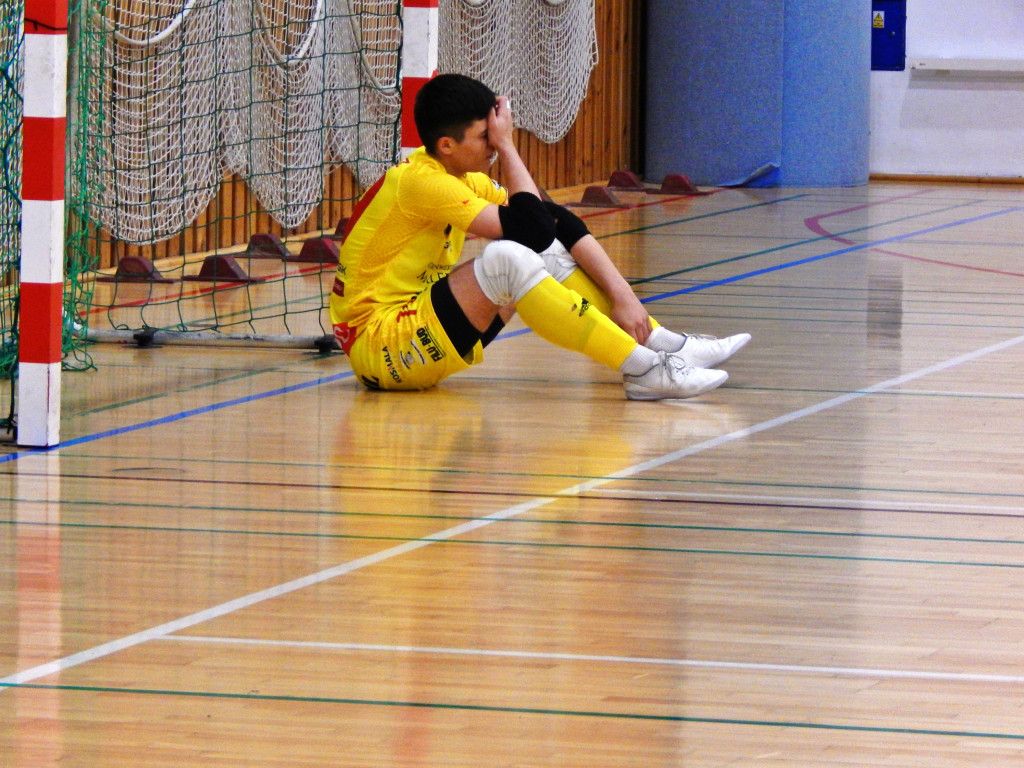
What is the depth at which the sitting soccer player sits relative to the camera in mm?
4348

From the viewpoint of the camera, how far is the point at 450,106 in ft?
14.5

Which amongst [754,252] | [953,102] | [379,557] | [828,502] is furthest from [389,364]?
[953,102]

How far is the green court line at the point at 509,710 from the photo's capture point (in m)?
2.15

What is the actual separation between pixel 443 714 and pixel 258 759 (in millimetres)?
273

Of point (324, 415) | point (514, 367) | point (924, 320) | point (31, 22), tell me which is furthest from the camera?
point (924, 320)

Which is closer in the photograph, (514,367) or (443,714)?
(443,714)

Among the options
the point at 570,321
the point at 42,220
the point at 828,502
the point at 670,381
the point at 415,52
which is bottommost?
the point at 828,502

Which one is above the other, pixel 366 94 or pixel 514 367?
pixel 366 94

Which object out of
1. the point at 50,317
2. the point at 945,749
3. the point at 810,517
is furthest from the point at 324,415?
the point at 945,749

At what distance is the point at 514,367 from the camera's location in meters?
5.15

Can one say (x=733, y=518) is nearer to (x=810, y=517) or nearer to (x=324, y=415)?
(x=810, y=517)

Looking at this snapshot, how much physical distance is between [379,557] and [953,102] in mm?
11097

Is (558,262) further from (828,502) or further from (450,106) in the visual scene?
(828,502)

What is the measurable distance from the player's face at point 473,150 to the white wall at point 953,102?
9.40 meters
